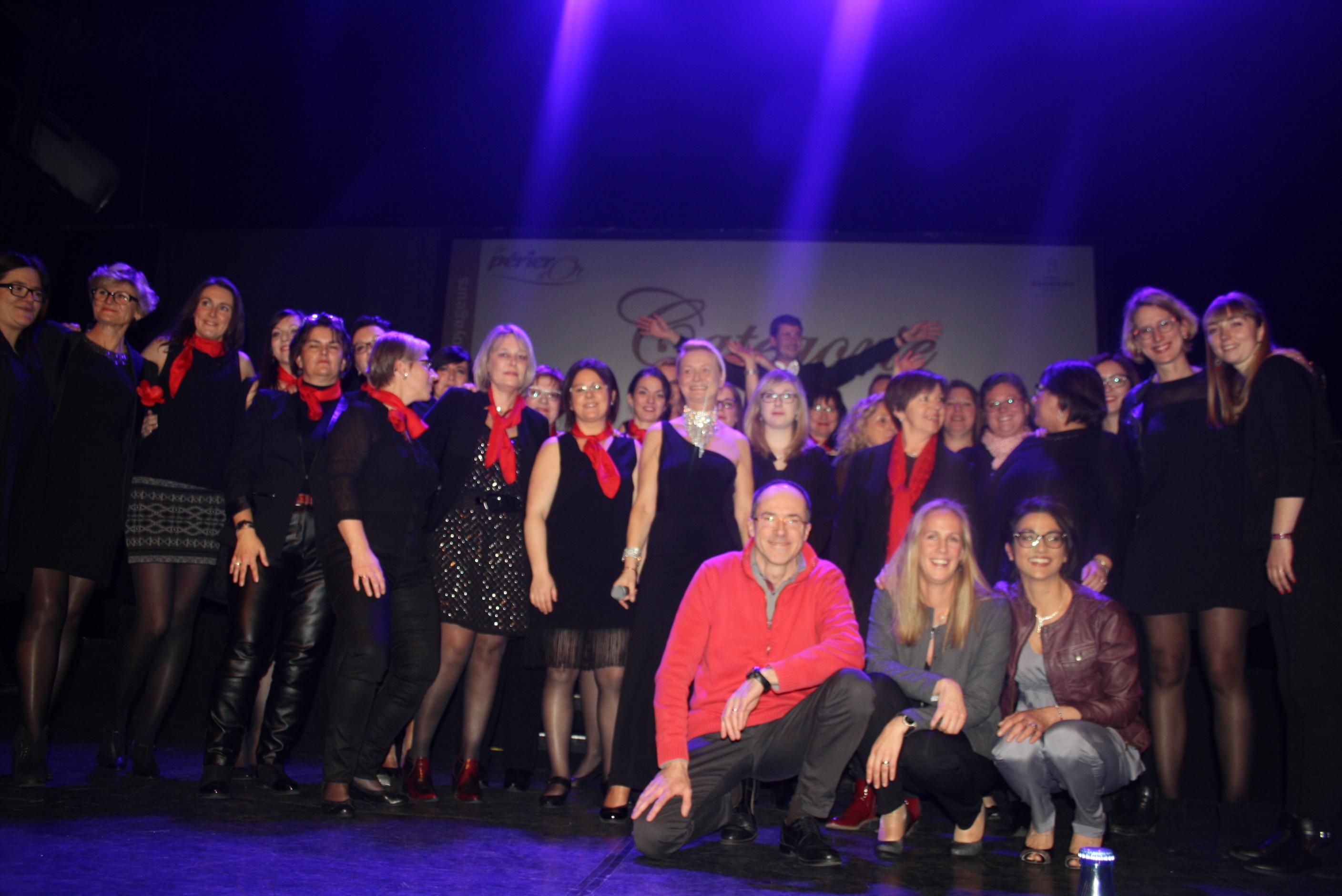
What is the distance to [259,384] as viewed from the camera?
3221mm

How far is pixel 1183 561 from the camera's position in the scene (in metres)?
2.94

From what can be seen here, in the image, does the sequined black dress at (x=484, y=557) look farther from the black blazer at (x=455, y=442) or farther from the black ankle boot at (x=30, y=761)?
the black ankle boot at (x=30, y=761)

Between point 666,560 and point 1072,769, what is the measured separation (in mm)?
1338

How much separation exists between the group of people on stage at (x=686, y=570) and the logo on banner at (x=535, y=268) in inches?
128

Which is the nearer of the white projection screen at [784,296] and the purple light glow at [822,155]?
the purple light glow at [822,155]

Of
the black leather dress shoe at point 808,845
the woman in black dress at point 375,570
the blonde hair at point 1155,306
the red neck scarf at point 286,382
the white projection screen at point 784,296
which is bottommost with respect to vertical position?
the black leather dress shoe at point 808,845

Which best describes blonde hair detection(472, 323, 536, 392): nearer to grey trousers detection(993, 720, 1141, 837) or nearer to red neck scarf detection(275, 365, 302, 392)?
red neck scarf detection(275, 365, 302, 392)

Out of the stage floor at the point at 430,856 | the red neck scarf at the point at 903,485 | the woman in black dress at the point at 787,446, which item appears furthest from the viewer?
the woman in black dress at the point at 787,446

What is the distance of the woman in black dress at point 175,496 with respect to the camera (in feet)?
9.77

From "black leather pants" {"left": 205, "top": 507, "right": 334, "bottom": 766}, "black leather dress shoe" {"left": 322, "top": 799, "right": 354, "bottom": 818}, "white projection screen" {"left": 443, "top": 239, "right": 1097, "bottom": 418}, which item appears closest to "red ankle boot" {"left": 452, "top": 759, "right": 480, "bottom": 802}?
"black leather dress shoe" {"left": 322, "top": 799, "right": 354, "bottom": 818}

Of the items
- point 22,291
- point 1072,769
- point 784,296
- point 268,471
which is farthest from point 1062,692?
point 784,296

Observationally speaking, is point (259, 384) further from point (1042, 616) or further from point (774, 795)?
point (1042, 616)

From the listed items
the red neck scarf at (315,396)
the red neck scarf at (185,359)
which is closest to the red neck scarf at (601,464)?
the red neck scarf at (315,396)

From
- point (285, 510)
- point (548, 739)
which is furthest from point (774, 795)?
point (285, 510)
